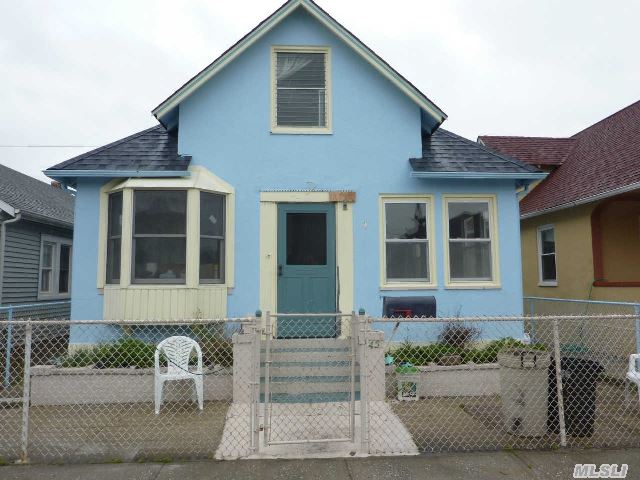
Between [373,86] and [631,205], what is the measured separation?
675 cm

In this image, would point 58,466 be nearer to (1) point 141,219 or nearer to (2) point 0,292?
(1) point 141,219

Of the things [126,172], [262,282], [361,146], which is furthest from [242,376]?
[361,146]

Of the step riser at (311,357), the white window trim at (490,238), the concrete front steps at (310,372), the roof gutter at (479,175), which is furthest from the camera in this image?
the white window trim at (490,238)

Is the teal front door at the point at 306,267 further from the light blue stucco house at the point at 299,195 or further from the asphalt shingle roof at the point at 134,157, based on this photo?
the asphalt shingle roof at the point at 134,157

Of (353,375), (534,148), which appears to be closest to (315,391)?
(353,375)

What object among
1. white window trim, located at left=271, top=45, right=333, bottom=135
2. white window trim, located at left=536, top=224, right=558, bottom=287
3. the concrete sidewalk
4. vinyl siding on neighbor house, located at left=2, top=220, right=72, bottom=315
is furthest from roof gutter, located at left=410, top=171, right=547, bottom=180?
vinyl siding on neighbor house, located at left=2, top=220, right=72, bottom=315

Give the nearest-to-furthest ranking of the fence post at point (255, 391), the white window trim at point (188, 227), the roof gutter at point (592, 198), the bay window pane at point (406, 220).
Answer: the fence post at point (255, 391) → the white window trim at point (188, 227) → the bay window pane at point (406, 220) → the roof gutter at point (592, 198)

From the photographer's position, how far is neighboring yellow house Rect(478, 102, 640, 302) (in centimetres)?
1005

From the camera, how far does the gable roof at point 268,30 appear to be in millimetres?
8281

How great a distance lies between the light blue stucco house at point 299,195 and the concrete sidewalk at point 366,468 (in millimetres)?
3674

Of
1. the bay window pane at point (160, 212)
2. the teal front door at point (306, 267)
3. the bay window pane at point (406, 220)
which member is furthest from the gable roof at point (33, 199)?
the bay window pane at point (406, 220)

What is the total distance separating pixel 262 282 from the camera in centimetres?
832

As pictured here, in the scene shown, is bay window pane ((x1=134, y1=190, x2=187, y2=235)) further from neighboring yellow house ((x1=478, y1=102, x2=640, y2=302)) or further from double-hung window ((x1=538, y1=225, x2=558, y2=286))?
double-hung window ((x1=538, y1=225, x2=558, y2=286))

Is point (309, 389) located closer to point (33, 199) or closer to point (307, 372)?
point (307, 372)
